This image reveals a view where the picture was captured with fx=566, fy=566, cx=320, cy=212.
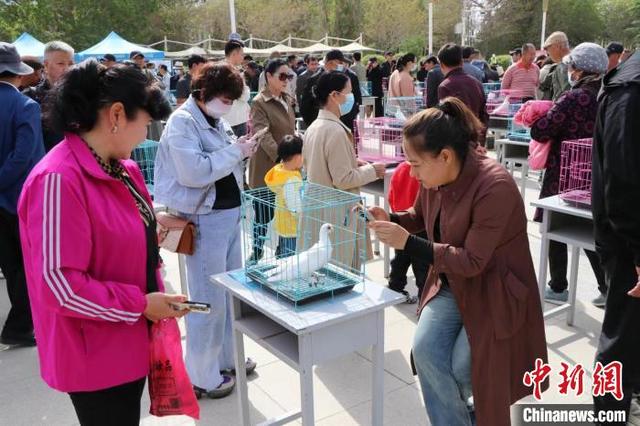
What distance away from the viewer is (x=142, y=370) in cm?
180

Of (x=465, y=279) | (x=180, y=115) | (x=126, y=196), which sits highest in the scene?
(x=180, y=115)

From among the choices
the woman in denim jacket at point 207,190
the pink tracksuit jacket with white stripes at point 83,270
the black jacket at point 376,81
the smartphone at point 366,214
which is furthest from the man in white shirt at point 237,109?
the black jacket at point 376,81

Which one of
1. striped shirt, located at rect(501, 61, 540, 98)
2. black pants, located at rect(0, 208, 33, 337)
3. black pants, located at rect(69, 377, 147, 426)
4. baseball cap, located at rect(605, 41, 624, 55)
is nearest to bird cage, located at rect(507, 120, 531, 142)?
baseball cap, located at rect(605, 41, 624, 55)

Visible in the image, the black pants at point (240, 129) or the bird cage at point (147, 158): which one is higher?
the black pants at point (240, 129)

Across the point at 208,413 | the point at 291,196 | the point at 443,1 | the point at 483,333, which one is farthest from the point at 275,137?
the point at 443,1

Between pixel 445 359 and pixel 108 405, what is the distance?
1.20 m

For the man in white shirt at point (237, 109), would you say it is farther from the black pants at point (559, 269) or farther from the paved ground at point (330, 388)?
the black pants at point (559, 269)

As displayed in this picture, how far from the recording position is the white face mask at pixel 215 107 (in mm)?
2781

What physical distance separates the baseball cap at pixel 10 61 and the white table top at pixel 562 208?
3.37 meters

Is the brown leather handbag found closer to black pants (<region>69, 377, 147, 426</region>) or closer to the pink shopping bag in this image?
the pink shopping bag

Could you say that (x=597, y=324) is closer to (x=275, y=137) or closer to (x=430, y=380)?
(x=430, y=380)

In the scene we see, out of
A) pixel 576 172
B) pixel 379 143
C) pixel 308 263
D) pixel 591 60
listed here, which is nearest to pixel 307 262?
pixel 308 263

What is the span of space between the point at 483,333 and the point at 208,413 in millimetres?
1660

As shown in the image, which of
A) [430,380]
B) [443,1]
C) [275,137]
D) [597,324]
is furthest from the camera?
[443,1]
